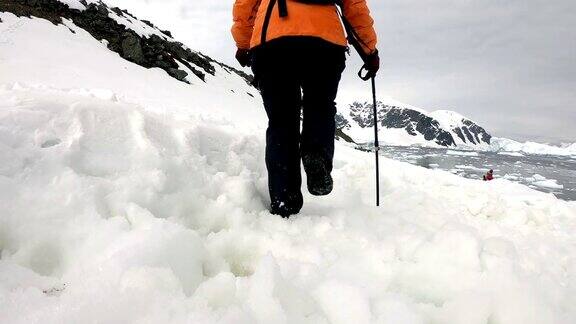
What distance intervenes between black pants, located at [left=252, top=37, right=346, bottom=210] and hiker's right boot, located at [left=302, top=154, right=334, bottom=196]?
30 millimetres

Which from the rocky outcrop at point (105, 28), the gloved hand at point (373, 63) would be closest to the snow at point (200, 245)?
the gloved hand at point (373, 63)

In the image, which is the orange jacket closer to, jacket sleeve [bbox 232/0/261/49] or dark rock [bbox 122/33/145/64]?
jacket sleeve [bbox 232/0/261/49]

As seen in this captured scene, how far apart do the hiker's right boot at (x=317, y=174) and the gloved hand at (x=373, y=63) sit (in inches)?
38.9

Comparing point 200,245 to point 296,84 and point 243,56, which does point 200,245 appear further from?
point 243,56

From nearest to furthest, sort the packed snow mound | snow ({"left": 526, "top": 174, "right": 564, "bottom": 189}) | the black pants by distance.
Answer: the packed snow mound < the black pants < snow ({"left": 526, "top": 174, "right": 564, "bottom": 189})

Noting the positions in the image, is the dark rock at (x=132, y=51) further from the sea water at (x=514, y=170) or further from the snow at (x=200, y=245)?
the snow at (x=200, y=245)

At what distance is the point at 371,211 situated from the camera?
3254 mm

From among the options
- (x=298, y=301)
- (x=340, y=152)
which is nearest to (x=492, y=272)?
(x=298, y=301)

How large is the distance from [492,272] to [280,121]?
5.37ft

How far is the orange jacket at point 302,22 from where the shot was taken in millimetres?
2689

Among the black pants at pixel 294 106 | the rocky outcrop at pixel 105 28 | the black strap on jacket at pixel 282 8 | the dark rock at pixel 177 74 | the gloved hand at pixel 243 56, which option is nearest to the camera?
the black strap on jacket at pixel 282 8

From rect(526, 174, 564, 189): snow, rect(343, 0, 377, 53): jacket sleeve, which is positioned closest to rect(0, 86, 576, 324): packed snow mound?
rect(343, 0, 377, 53): jacket sleeve

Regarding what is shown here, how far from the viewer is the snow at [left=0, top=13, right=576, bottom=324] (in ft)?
4.94

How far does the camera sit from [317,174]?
2.83 m
